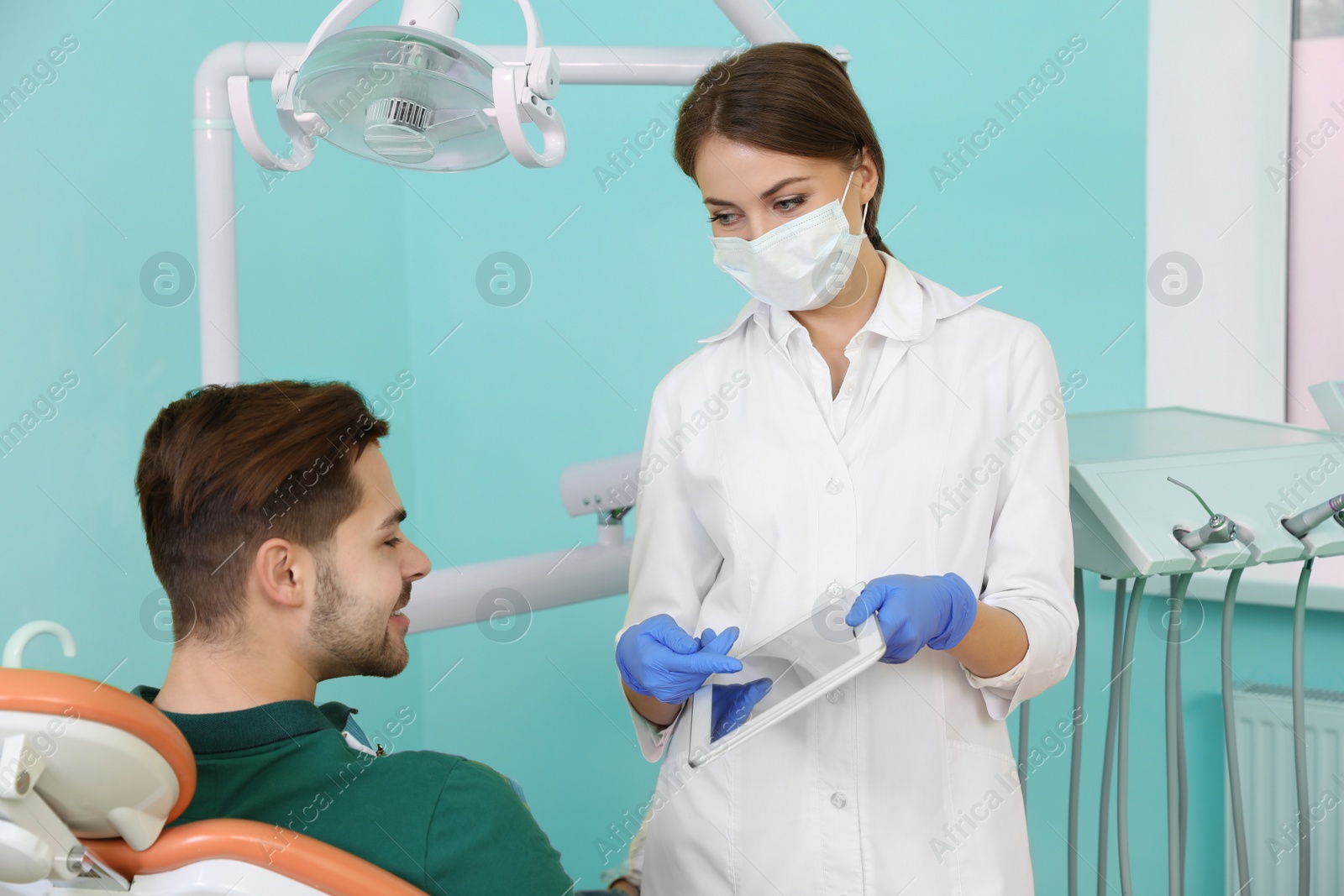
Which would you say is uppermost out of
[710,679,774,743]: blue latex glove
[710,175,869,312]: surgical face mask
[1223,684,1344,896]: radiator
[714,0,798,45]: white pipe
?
[714,0,798,45]: white pipe

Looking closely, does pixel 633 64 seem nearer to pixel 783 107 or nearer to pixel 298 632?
pixel 783 107

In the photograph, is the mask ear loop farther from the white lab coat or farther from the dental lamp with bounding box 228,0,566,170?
the dental lamp with bounding box 228,0,566,170

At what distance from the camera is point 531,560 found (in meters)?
1.58

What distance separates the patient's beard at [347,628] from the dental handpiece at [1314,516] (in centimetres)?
106

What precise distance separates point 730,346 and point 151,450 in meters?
0.64

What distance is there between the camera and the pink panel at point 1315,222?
2.05m

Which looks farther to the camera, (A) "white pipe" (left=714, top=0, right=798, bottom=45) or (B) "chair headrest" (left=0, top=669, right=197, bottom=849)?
(A) "white pipe" (left=714, top=0, right=798, bottom=45)

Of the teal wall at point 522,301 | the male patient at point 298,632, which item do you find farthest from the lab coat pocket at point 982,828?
the teal wall at point 522,301

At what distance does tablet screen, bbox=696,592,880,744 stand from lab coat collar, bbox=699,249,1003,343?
0.32 meters

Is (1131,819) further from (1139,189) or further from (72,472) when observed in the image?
(72,472)

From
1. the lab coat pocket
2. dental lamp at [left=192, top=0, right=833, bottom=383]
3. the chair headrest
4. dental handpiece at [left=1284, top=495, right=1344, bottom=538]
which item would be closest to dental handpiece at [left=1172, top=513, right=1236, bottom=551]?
dental handpiece at [left=1284, top=495, right=1344, bottom=538]

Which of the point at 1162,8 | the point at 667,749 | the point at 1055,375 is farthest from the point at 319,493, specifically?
the point at 1162,8

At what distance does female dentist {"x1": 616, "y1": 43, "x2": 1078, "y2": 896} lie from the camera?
3.81ft

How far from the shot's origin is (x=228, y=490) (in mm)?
1007
